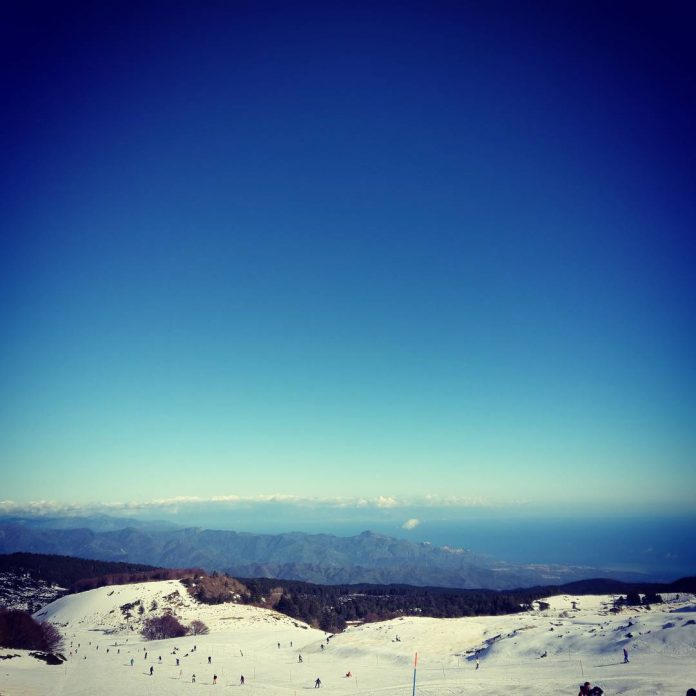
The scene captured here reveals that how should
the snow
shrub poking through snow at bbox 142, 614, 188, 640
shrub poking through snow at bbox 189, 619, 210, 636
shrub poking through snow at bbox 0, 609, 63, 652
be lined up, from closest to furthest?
the snow, shrub poking through snow at bbox 0, 609, 63, 652, shrub poking through snow at bbox 189, 619, 210, 636, shrub poking through snow at bbox 142, 614, 188, 640

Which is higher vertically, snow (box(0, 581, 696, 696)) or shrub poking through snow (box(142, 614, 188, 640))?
snow (box(0, 581, 696, 696))

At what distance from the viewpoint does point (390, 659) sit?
58.6 meters

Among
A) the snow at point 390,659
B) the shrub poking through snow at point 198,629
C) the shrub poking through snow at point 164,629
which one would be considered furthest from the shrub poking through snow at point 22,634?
the shrub poking through snow at point 198,629

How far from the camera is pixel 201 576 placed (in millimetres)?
129000

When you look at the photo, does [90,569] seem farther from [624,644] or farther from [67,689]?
[624,644]

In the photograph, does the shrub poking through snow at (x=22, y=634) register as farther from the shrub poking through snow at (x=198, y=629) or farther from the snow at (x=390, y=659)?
the shrub poking through snow at (x=198, y=629)

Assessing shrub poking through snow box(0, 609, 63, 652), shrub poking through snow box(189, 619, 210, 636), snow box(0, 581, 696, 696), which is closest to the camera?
snow box(0, 581, 696, 696)

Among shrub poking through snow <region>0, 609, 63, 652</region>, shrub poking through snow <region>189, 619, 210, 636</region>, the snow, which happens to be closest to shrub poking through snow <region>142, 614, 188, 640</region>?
shrub poking through snow <region>189, 619, 210, 636</region>

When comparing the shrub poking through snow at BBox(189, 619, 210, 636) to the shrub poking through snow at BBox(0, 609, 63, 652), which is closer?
the shrub poking through snow at BBox(0, 609, 63, 652)

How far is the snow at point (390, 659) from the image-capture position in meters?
37.4

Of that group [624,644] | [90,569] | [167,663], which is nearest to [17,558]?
[90,569]

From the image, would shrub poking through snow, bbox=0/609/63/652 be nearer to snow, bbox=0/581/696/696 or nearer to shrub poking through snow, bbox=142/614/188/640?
snow, bbox=0/581/696/696

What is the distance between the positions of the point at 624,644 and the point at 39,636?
79.8 m

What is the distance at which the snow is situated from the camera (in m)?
37.4
